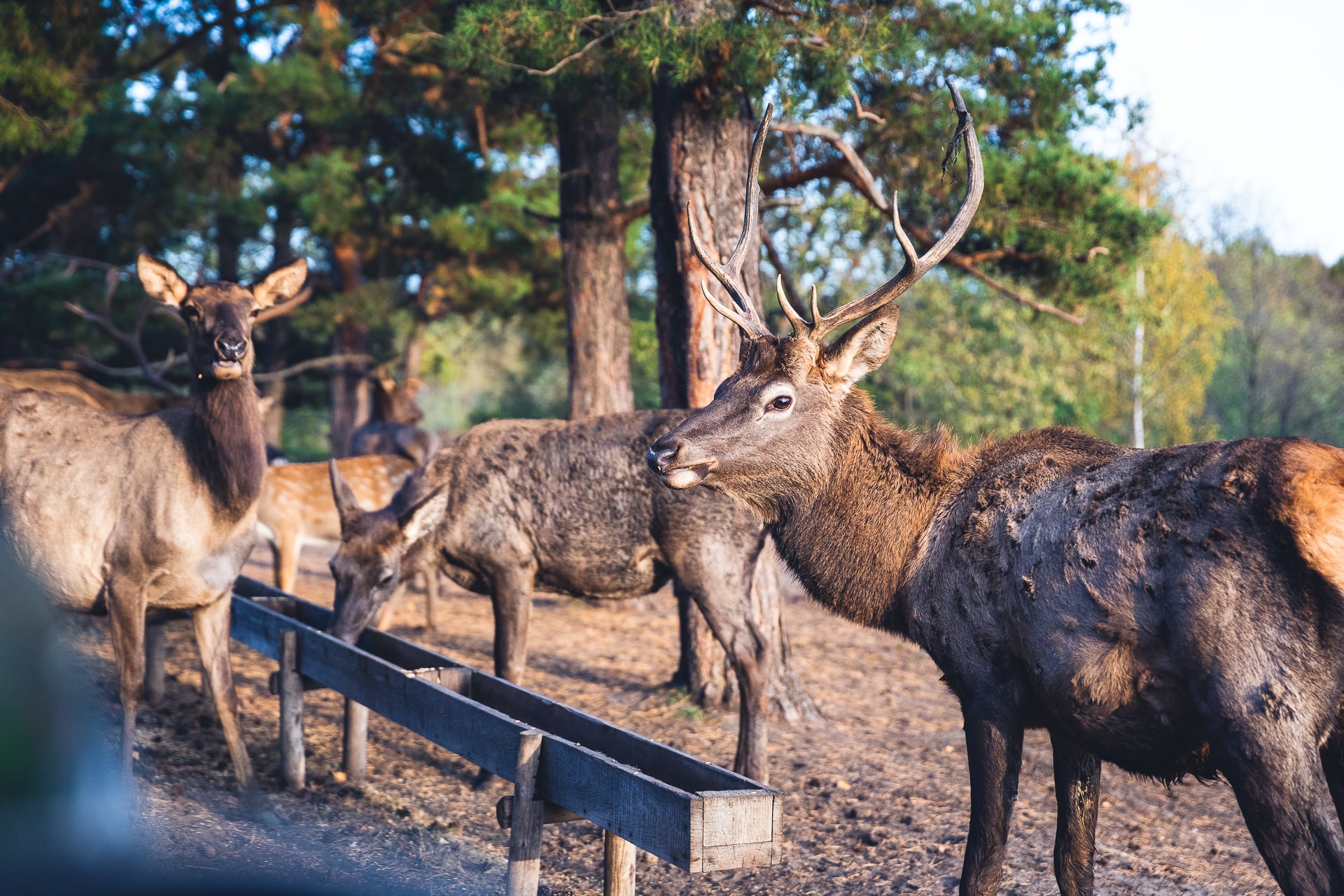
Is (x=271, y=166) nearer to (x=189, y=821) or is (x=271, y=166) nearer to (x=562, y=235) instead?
(x=562, y=235)

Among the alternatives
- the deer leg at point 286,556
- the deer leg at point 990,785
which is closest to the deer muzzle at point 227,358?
the deer leg at point 990,785

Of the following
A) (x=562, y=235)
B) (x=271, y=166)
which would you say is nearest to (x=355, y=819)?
(x=562, y=235)

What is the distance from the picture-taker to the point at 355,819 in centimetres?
508

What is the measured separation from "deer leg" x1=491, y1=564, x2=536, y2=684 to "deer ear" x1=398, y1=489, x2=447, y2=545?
1.62 ft

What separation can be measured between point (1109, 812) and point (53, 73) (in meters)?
10.9

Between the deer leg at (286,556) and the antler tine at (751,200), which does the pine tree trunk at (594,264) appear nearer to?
the deer leg at (286,556)

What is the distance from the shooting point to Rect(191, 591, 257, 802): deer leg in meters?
5.26

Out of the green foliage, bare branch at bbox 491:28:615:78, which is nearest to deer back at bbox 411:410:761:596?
bare branch at bbox 491:28:615:78

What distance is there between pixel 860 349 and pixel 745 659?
2.19 metres

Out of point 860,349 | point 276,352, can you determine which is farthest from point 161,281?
point 276,352

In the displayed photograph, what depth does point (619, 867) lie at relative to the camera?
354 centimetres

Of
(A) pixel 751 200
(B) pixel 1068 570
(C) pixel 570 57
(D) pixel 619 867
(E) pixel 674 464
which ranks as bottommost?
(D) pixel 619 867

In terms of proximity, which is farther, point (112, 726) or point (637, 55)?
point (637, 55)

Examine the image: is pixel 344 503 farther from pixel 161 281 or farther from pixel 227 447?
pixel 161 281
